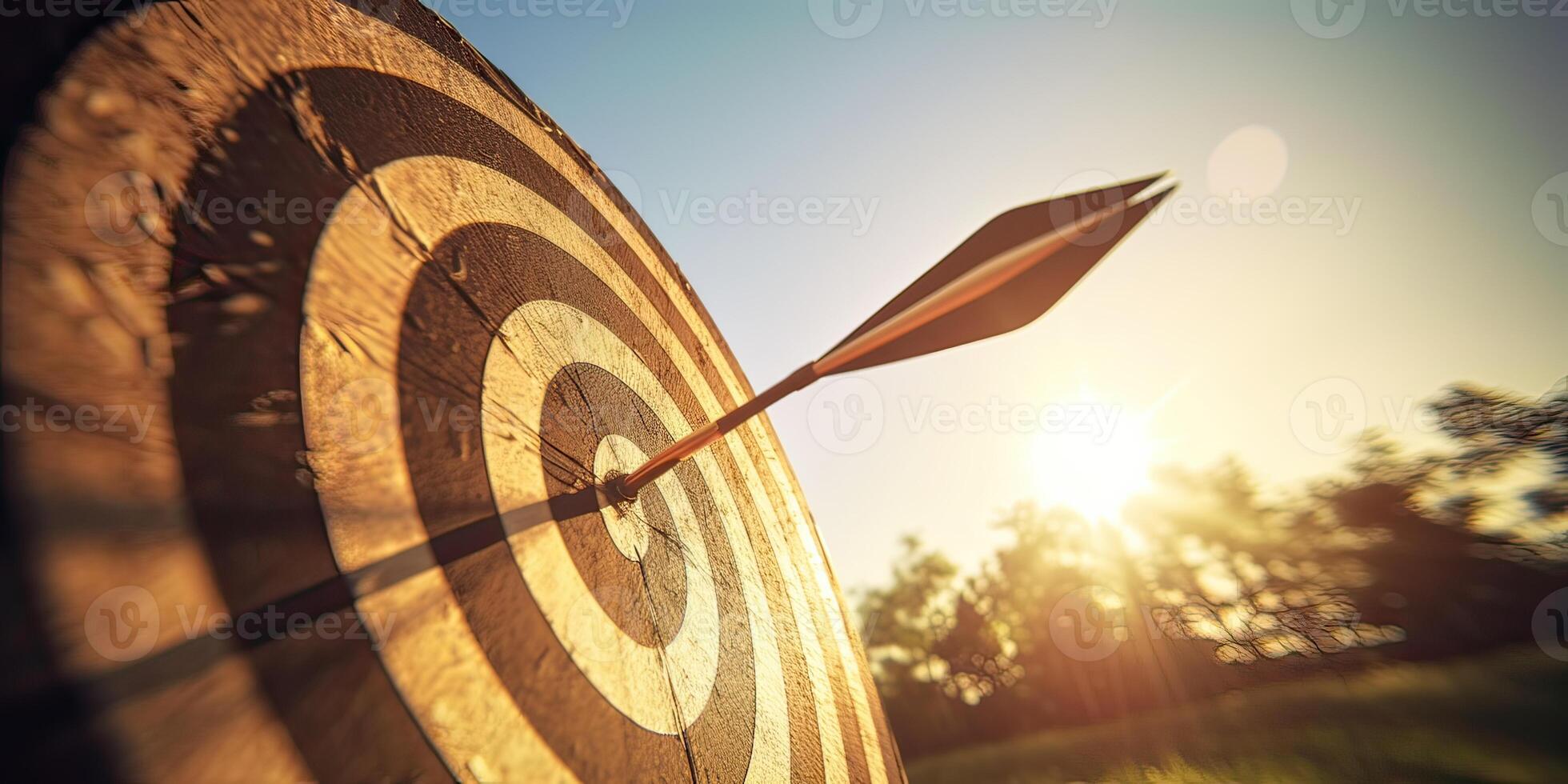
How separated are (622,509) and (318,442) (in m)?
0.76

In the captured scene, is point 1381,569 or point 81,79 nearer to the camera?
point 81,79

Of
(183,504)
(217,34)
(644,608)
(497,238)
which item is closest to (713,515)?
(644,608)

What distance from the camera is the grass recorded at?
26.3 ft

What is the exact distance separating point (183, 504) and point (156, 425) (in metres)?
0.09

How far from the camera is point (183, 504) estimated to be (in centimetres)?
64

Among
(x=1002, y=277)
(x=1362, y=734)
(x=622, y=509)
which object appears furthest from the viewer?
(x=1362, y=734)

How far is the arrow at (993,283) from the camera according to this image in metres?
1.14

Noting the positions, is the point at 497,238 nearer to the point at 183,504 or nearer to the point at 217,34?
the point at 217,34

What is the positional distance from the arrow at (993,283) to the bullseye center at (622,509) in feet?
0.95

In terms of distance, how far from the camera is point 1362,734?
9.28 m

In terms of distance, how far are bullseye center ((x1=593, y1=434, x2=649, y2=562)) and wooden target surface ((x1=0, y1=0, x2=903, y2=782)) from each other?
0.02 metres

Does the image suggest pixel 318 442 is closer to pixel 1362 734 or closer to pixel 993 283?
pixel 993 283

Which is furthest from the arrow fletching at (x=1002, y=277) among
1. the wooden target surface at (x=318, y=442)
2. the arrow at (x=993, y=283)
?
the wooden target surface at (x=318, y=442)

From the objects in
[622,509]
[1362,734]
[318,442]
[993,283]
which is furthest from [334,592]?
[1362,734]
